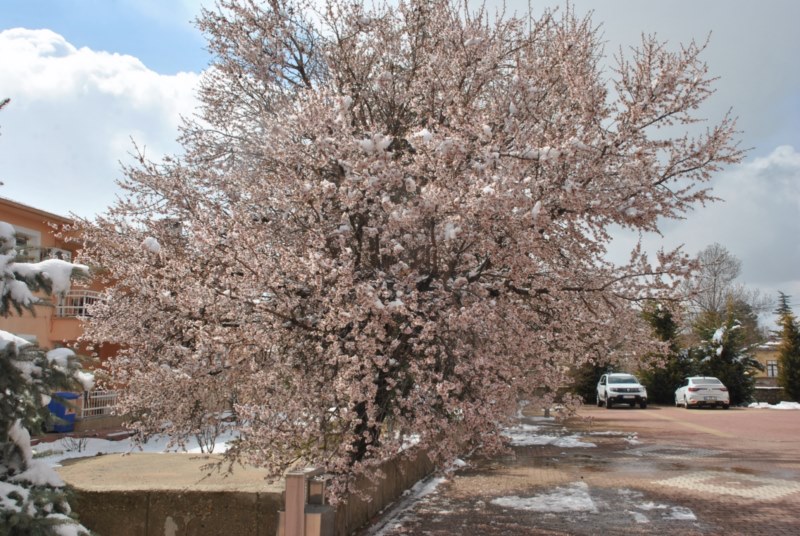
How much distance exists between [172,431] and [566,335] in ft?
15.7

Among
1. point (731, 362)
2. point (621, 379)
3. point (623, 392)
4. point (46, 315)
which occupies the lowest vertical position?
point (623, 392)

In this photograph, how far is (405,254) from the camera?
26.2 feet

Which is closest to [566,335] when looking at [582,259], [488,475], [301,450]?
[582,259]

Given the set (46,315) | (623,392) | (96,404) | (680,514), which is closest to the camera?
(680,514)

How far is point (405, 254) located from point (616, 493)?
194 inches

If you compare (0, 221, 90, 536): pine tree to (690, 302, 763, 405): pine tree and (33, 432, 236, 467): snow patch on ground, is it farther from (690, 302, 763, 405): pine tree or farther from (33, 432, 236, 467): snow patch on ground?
(690, 302, 763, 405): pine tree

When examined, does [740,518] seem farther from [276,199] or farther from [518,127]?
[276,199]

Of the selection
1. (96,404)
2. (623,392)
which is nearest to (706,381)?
(623,392)

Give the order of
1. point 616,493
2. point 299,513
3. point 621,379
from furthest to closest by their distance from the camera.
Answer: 1. point 621,379
2. point 616,493
3. point 299,513

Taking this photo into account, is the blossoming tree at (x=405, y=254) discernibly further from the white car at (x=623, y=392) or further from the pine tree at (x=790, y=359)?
the pine tree at (x=790, y=359)

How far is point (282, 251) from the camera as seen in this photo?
7.48m

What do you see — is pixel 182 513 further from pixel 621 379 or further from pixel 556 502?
pixel 621 379

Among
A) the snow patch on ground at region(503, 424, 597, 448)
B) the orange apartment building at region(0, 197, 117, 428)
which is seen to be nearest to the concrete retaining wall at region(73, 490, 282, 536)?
the snow patch on ground at region(503, 424, 597, 448)

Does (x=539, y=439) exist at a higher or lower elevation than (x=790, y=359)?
lower
